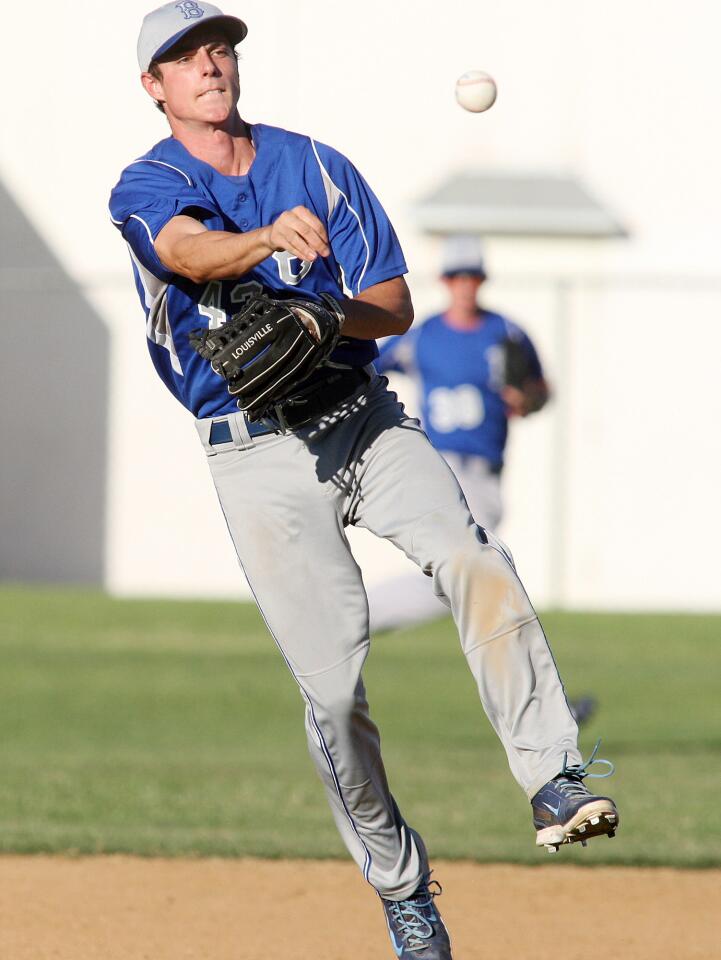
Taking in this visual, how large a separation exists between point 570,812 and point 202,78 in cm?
194

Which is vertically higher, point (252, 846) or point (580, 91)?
point (580, 91)

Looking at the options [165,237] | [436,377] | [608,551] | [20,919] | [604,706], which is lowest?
[608,551]

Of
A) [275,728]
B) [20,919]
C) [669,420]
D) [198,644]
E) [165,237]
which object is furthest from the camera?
[669,420]

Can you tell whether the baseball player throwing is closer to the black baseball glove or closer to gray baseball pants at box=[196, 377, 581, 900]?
gray baseball pants at box=[196, 377, 581, 900]

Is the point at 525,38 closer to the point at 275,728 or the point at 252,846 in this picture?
the point at 275,728

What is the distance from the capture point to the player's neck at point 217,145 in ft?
13.1

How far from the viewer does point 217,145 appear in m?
3.99

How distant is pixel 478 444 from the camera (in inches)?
327

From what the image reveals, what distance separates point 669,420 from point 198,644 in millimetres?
7301

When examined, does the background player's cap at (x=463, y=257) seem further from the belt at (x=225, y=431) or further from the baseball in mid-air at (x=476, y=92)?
the belt at (x=225, y=431)

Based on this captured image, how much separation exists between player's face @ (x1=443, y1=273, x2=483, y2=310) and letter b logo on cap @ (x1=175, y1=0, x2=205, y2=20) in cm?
461

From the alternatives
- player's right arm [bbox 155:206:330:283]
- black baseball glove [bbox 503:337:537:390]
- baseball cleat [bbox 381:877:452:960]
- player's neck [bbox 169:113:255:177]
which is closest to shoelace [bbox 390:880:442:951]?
baseball cleat [bbox 381:877:452:960]

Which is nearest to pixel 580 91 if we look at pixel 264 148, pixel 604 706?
pixel 604 706

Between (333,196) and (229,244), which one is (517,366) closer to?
(333,196)
